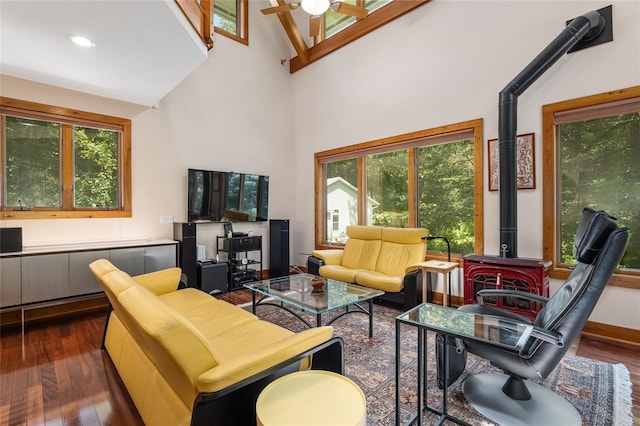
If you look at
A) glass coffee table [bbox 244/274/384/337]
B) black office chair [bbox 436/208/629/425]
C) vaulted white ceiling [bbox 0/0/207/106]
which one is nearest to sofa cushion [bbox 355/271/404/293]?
glass coffee table [bbox 244/274/384/337]

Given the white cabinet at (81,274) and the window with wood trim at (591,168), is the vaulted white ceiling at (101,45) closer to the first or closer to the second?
the white cabinet at (81,274)

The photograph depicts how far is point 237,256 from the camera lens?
545 cm

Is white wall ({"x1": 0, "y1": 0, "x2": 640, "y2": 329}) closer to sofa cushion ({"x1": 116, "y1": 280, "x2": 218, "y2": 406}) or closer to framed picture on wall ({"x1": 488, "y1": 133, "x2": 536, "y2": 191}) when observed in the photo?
framed picture on wall ({"x1": 488, "y1": 133, "x2": 536, "y2": 191})

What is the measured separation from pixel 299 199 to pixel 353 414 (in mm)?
5402

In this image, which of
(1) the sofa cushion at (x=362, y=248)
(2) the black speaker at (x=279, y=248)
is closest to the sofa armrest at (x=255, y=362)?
(1) the sofa cushion at (x=362, y=248)

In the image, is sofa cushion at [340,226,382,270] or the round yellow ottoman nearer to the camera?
the round yellow ottoman

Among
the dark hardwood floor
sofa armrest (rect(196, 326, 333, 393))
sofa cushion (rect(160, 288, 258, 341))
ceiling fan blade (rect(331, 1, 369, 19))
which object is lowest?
the dark hardwood floor

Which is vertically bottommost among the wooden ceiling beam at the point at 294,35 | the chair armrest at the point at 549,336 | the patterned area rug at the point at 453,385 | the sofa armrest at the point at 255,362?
the patterned area rug at the point at 453,385

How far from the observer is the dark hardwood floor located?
Answer: 1.92 m

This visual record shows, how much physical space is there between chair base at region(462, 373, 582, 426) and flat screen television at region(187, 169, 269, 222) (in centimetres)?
420

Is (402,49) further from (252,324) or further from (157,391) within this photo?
(157,391)

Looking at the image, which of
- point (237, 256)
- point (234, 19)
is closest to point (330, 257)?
point (237, 256)

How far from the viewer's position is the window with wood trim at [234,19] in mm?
5445

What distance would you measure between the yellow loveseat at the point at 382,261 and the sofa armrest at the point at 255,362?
89.1 inches
